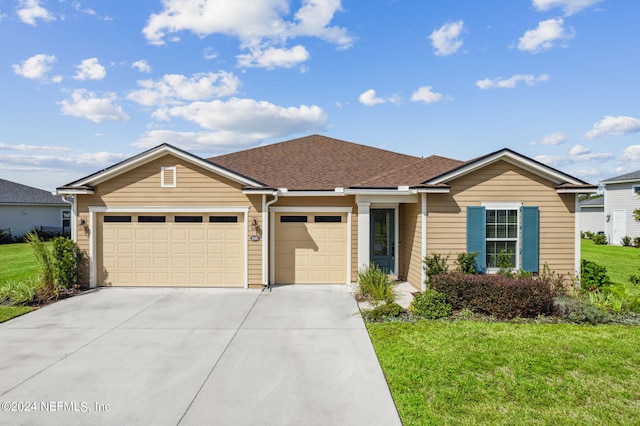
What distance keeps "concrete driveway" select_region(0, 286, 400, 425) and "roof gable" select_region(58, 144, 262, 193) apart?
3818mm

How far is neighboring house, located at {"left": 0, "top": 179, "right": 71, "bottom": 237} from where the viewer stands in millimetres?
25531

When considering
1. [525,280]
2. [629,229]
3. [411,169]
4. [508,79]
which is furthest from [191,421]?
[629,229]

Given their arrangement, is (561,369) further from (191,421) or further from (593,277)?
(593,277)

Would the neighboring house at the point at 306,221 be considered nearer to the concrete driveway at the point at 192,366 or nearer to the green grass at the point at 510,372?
the concrete driveway at the point at 192,366

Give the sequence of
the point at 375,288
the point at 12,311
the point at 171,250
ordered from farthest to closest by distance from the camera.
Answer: the point at 171,250, the point at 375,288, the point at 12,311

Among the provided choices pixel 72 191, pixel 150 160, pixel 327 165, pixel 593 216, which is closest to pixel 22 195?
pixel 72 191

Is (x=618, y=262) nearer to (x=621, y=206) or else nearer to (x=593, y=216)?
(x=621, y=206)

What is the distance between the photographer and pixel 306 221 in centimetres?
1140

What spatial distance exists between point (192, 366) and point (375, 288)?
16.8 feet

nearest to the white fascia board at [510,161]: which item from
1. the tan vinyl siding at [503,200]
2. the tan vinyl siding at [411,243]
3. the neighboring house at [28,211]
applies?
the tan vinyl siding at [503,200]

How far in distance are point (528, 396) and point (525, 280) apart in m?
4.21

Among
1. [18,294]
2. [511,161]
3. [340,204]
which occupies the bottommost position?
[18,294]

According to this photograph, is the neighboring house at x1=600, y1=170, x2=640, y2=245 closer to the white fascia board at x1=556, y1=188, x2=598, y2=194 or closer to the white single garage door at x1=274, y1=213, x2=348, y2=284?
the white fascia board at x1=556, y1=188, x2=598, y2=194

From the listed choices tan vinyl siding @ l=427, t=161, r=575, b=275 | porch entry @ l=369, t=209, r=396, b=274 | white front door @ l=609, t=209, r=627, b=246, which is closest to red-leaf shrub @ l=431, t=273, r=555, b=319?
tan vinyl siding @ l=427, t=161, r=575, b=275
